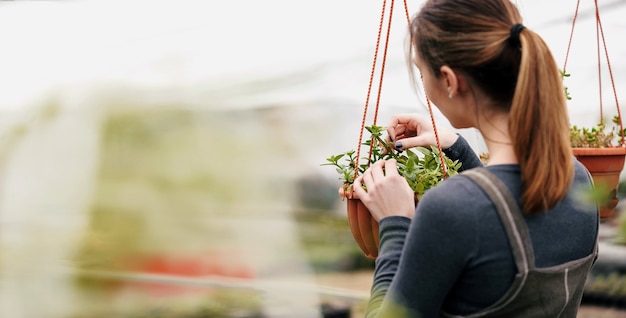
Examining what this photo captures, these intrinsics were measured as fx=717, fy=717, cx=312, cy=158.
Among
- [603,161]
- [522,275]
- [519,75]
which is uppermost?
[519,75]

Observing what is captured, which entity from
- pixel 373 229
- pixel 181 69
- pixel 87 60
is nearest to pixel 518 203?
pixel 373 229

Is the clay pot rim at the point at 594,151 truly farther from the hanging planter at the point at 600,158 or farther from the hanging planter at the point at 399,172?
the hanging planter at the point at 399,172

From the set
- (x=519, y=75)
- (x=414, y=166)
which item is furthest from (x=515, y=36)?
(x=414, y=166)

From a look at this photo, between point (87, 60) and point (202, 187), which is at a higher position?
point (87, 60)

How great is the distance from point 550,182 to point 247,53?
1.90m

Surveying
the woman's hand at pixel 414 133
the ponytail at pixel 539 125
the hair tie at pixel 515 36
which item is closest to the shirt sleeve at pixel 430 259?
the ponytail at pixel 539 125

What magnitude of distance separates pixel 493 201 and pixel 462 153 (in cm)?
42

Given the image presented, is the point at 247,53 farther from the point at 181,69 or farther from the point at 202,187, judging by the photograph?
the point at 202,187

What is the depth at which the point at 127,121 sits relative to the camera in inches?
71.7

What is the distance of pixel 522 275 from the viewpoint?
2.81 feet

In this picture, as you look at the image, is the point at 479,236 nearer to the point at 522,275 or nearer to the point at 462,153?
the point at 522,275

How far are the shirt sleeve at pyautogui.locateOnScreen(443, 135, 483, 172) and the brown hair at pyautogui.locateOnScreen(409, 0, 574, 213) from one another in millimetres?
336

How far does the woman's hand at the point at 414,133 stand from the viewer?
121 centimetres

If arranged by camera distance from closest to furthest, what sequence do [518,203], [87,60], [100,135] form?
[518,203] < [100,135] < [87,60]
